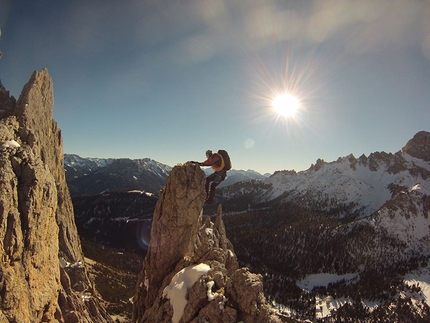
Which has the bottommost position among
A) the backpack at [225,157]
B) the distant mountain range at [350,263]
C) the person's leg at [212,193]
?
the distant mountain range at [350,263]

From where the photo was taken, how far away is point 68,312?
109 ft

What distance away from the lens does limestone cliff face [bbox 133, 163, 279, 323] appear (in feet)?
49.1

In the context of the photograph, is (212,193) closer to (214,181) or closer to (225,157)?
(214,181)

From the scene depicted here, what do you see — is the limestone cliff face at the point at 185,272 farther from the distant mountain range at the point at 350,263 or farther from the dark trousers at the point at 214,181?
the distant mountain range at the point at 350,263

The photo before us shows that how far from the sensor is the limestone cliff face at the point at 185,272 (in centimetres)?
1498

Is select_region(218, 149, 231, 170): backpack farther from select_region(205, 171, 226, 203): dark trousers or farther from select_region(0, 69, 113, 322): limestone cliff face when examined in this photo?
select_region(0, 69, 113, 322): limestone cliff face

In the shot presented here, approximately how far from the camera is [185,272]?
18.7m

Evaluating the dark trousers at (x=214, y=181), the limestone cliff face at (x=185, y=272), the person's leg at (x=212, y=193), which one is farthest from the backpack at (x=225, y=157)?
the person's leg at (x=212, y=193)

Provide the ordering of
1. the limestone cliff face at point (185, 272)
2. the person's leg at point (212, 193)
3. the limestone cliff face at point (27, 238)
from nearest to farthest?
the limestone cliff face at point (185, 272) < the limestone cliff face at point (27, 238) < the person's leg at point (212, 193)

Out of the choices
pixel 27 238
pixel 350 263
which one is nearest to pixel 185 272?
pixel 27 238

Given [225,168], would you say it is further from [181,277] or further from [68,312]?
[68,312]

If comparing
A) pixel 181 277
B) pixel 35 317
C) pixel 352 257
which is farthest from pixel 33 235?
pixel 352 257

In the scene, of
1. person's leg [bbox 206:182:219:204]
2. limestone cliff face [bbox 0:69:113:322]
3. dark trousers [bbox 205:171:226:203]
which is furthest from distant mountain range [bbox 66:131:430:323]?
limestone cliff face [bbox 0:69:113:322]

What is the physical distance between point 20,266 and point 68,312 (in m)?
21.0
